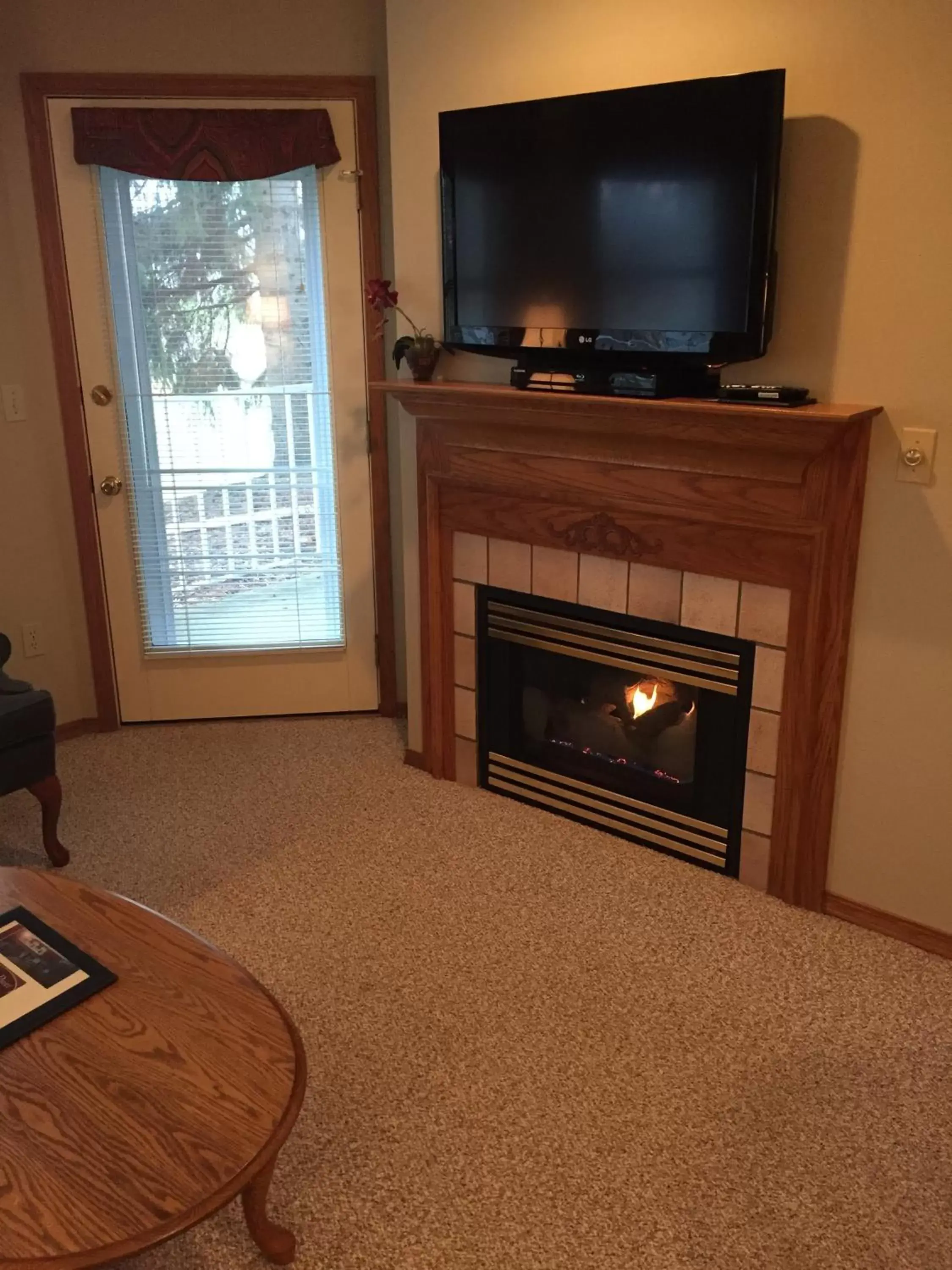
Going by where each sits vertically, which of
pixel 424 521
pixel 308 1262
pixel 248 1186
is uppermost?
pixel 424 521

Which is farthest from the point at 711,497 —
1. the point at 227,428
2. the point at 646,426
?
the point at 227,428

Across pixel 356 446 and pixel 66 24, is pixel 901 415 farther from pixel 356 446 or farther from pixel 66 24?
pixel 66 24

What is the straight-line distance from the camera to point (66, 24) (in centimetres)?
306

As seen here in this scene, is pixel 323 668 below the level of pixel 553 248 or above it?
below

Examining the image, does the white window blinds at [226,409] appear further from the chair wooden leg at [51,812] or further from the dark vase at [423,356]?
the chair wooden leg at [51,812]

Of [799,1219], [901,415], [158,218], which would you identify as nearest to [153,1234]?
[799,1219]

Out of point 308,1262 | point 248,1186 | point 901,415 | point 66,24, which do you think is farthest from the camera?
point 66,24

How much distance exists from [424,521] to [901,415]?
1.43 m

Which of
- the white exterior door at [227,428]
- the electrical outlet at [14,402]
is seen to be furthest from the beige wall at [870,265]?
the electrical outlet at [14,402]

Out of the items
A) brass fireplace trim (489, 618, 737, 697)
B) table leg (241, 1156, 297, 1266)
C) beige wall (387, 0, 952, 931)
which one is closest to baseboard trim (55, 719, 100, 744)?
brass fireplace trim (489, 618, 737, 697)

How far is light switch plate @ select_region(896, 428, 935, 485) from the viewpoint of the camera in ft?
7.11

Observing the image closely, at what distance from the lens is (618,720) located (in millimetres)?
2996

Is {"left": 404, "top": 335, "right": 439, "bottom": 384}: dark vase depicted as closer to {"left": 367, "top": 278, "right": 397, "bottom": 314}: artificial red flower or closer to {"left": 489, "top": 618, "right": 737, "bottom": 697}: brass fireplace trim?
{"left": 367, "top": 278, "right": 397, "bottom": 314}: artificial red flower

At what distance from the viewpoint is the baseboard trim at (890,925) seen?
2.41 meters
